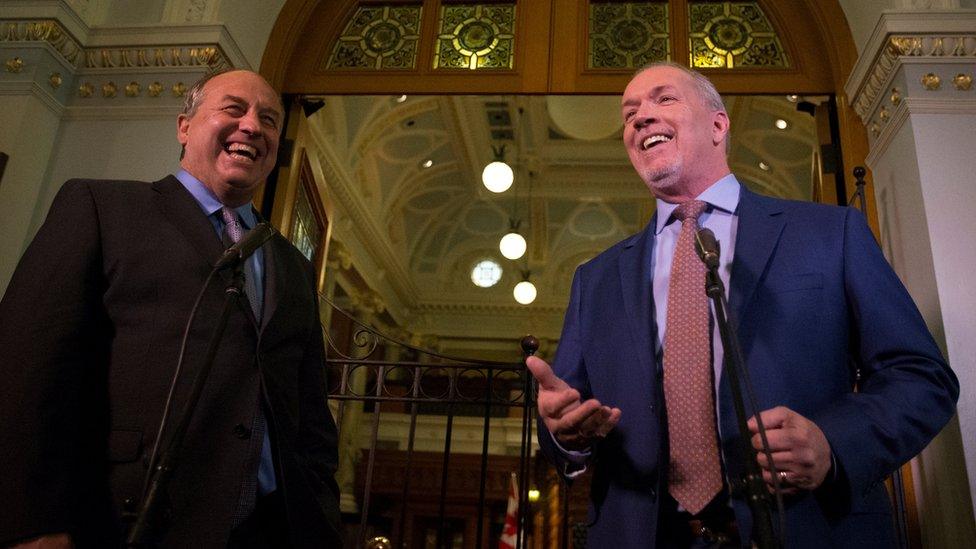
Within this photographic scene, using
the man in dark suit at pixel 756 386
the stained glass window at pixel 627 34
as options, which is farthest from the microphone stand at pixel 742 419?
the stained glass window at pixel 627 34

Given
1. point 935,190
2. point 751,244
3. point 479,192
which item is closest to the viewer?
point 751,244

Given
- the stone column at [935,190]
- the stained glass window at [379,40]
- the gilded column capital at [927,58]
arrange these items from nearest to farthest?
1. the stone column at [935,190]
2. the gilded column capital at [927,58]
3. the stained glass window at [379,40]

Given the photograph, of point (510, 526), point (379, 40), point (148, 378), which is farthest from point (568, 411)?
point (510, 526)

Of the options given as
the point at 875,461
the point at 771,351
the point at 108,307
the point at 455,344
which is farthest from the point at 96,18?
the point at 455,344

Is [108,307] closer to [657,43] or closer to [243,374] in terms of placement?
[243,374]

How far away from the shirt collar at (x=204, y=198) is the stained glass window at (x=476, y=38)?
2.89 m

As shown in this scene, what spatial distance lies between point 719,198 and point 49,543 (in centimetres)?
165

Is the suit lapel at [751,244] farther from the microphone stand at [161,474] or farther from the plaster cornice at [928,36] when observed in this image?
the plaster cornice at [928,36]

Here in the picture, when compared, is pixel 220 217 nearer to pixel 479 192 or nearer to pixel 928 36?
pixel 928 36

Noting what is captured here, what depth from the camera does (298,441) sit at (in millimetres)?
2086

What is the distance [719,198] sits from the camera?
1.96 m

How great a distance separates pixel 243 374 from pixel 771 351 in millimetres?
1169

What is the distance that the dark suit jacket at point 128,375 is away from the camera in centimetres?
155

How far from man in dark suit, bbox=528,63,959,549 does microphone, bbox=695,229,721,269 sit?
0.87ft
